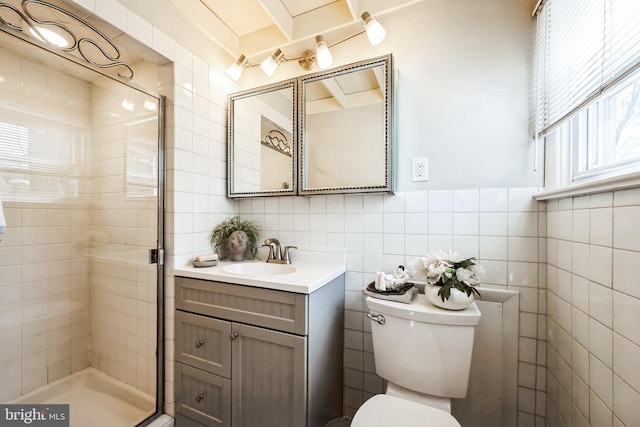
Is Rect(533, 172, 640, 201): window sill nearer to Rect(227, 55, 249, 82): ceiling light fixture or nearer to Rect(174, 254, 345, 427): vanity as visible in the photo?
Rect(174, 254, 345, 427): vanity

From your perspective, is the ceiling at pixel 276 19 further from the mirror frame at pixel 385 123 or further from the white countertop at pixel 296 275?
the white countertop at pixel 296 275

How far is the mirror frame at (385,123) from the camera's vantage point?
128 centimetres

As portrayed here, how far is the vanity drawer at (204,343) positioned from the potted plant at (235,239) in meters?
0.41

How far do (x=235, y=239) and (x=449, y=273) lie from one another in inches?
46.0

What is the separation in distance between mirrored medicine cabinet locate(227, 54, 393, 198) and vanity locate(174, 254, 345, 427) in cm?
52

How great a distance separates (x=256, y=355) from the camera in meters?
1.12

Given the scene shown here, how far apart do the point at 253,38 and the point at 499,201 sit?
1.79 metres

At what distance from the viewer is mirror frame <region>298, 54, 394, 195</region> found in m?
1.28

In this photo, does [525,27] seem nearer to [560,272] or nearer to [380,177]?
[380,177]

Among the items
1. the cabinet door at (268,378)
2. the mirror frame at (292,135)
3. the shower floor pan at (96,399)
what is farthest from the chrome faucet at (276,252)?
the shower floor pan at (96,399)

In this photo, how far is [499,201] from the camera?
117 centimetres

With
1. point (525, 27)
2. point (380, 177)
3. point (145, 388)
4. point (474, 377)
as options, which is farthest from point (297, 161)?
point (145, 388)

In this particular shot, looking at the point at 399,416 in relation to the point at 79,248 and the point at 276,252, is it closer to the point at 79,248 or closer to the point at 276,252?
the point at 276,252

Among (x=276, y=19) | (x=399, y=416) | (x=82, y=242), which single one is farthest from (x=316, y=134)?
(x=82, y=242)
